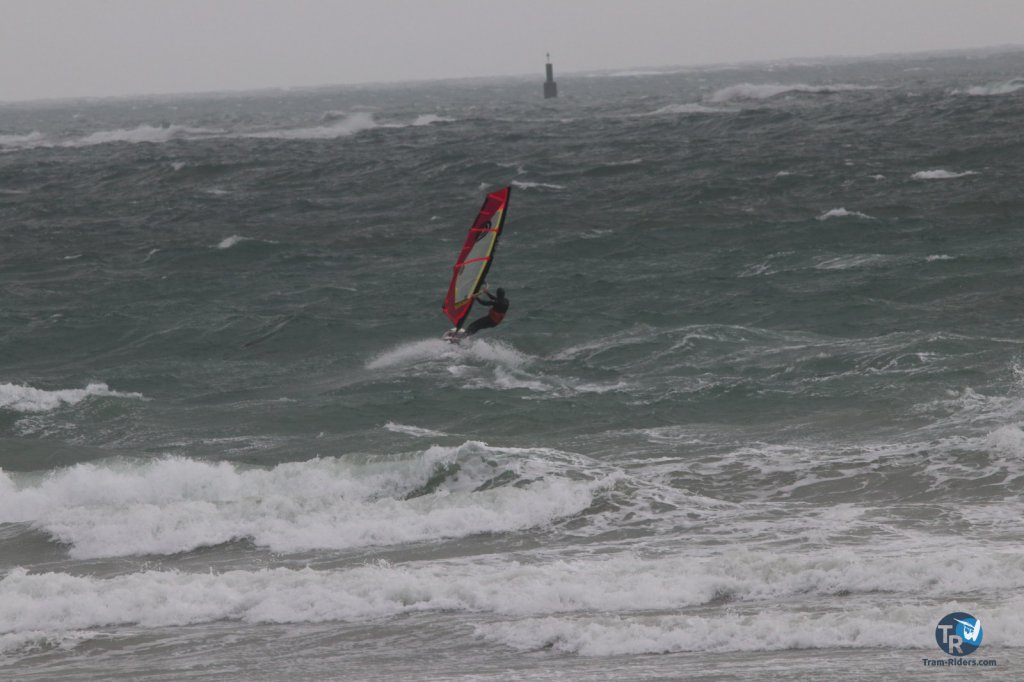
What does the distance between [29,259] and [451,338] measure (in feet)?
51.3

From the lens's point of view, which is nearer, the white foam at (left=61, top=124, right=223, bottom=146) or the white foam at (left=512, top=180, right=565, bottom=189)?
the white foam at (left=512, top=180, right=565, bottom=189)

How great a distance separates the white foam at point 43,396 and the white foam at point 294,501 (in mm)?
3414

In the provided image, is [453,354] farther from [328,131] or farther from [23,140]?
[23,140]

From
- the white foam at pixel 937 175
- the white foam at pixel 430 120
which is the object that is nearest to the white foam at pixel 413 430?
the white foam at pixel 937 175

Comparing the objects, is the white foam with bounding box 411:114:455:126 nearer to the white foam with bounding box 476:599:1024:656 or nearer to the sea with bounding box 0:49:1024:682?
the sea with bounding box 0:49:1024:682

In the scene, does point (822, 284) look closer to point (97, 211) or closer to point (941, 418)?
point (941, 418)

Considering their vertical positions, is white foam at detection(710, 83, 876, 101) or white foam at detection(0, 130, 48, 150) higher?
white foam at detection(710, 83, 876, 101)

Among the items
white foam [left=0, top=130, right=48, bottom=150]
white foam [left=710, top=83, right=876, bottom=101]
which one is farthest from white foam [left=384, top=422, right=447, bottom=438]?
white foam [left=710, top=83, right=876, bottom=101]

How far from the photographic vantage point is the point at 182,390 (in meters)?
19.1

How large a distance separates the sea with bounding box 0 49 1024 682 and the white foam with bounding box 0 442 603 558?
0.14ft

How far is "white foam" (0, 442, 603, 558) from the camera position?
12469 millimetres

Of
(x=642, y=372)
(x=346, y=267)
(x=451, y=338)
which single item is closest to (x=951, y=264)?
(x=642, y=372)

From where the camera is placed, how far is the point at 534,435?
15938 mm

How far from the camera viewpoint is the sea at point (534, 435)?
963 centimetres
